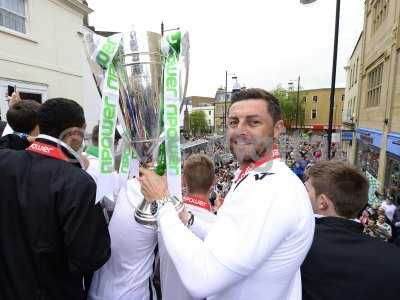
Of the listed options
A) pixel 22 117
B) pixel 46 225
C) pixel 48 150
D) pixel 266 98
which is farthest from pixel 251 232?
pixel 22 117

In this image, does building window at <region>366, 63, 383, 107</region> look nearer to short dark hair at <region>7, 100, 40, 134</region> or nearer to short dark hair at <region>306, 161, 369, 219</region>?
short dark hair at <region>306, 161, 369, 219</region>

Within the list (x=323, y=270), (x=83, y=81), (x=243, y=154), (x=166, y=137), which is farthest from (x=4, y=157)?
(x=83, y=81)

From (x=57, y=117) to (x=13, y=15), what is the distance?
978 centimetres

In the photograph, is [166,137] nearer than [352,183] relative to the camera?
Yes

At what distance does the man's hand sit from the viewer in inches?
58.1

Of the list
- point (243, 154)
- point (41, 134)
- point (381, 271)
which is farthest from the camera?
point (41, 134)

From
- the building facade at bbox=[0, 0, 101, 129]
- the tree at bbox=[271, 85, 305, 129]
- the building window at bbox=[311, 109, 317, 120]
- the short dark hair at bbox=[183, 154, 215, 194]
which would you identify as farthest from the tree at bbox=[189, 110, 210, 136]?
the short dark hair at bbox=[183, 154, 215, 194]

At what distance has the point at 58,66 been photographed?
1135cm

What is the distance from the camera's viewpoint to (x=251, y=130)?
59.1 inches

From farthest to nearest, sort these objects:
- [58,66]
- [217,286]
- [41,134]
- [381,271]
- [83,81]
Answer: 1. [83,81]
2. [58,66]
3. [41,134]
4. [381,271]
5. [217,286]

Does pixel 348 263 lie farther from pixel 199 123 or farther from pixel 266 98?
pixel 199 123

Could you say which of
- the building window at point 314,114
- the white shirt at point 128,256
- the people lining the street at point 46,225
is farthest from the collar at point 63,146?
the building window at point 314,114

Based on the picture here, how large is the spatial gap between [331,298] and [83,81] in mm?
13197

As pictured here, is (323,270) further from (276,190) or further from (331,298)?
(276,190)
